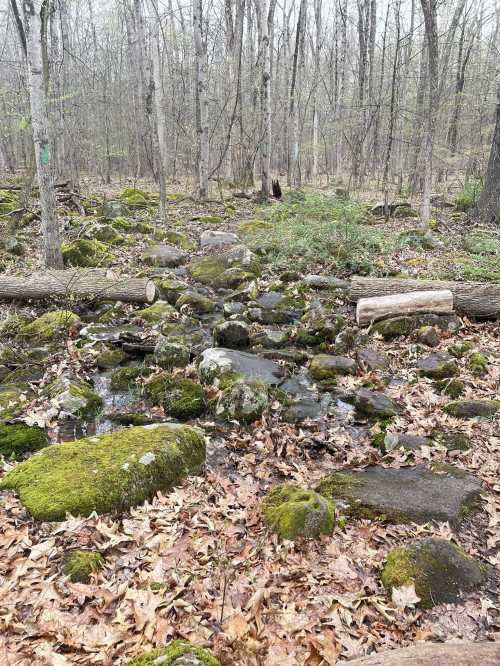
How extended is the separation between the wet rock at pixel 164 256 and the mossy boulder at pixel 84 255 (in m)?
1.01

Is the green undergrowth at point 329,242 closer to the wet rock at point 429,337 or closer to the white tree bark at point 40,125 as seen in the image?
the wet rock at point 429,337

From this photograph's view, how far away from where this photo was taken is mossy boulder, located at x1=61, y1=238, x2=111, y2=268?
11156 millimetres

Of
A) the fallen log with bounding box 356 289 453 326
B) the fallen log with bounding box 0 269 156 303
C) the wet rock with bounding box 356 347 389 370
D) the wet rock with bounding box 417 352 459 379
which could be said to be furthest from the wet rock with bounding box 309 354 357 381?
the fallen log with bounding box 0 269 156 303

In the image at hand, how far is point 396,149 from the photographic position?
93.7ft

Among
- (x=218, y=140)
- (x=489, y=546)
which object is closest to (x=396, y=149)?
(x=218, y=140)

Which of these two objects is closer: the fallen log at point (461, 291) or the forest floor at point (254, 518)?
the forest floor at point (254, 518)

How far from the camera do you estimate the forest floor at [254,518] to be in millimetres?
2939

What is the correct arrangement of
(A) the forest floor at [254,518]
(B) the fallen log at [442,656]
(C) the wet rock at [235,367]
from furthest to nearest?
1. (C) the wet rock at [235,367]
2. (A) the forest floor at [254,518]
3. (B) the fallen log at [442,656]

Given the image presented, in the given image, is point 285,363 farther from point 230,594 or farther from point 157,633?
point 157,633

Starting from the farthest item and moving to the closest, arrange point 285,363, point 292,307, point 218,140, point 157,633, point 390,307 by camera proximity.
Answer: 1. point 218,140
2. point 292,307
3. point 390,307
4. point 285,363
5. point 157,633

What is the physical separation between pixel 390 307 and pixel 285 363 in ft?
7.63

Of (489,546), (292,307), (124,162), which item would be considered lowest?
(489,546)

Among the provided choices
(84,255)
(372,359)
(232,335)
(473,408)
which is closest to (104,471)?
(232,335)

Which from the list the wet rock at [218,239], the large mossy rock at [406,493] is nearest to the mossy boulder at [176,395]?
the large mossy rock at [406,493]
